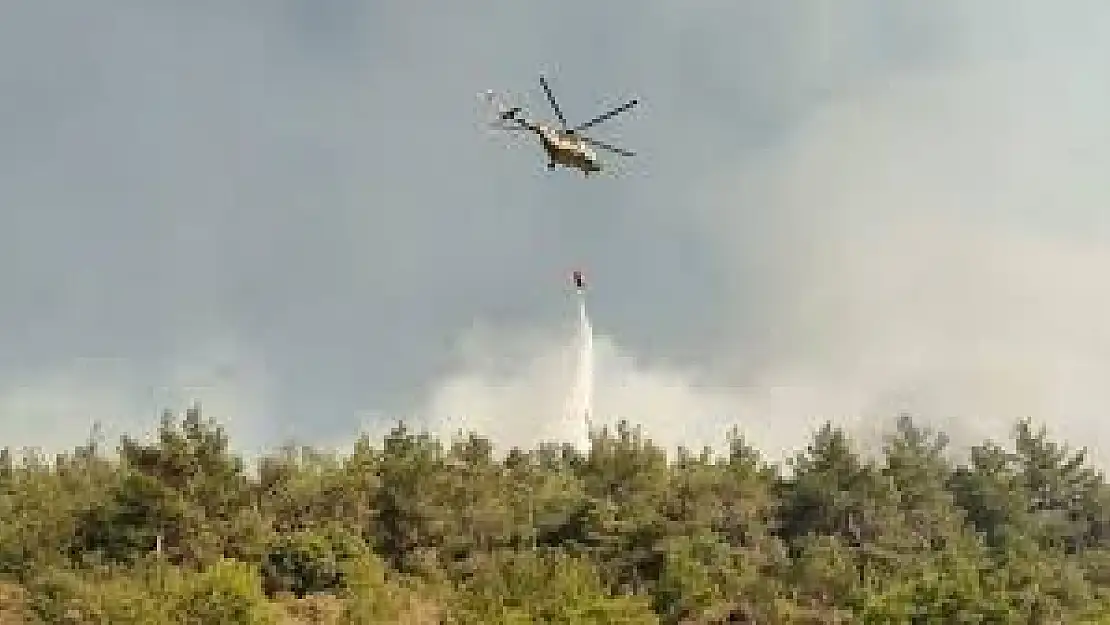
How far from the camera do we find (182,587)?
59.5 metres

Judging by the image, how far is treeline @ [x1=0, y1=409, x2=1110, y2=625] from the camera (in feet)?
217

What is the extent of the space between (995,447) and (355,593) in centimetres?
5849

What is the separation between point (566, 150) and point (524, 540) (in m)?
41.0

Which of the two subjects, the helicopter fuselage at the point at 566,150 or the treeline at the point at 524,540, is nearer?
the helicopter fuselage at the point at 566,150

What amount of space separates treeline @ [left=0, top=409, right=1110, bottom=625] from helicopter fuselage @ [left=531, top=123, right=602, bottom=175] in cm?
2211

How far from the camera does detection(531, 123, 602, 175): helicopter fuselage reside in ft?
157

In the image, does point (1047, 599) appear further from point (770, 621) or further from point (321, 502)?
point (321, 502)

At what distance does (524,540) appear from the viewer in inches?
3339

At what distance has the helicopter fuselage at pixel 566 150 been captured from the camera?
47750 mm

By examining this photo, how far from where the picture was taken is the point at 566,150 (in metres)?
47.9

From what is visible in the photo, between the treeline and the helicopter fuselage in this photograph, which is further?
the treeline

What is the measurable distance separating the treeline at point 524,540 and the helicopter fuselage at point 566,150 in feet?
72.5

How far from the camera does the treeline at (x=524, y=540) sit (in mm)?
66062

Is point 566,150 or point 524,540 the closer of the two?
point 566,150
